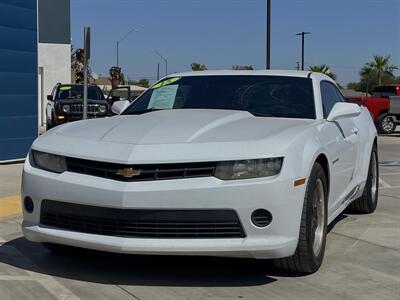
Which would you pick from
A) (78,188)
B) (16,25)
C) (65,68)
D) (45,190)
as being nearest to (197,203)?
(78,188)

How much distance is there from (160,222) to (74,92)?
51.9 feet

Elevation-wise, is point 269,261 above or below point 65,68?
below

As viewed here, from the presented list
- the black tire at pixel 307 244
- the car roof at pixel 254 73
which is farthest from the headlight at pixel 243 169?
the car roof at pixel 254 73

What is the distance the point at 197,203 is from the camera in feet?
13.5

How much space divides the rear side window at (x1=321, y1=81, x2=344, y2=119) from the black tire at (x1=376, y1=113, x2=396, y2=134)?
17.0 meters

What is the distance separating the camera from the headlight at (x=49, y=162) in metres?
4.52

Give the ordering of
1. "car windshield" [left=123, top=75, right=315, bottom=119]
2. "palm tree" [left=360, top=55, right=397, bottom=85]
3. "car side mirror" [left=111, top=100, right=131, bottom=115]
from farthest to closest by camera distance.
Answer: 1. "palm tree" [left=360, top=55, right=397, bottom=85]
2. "car side mirror" [left=111, top=100, right=131, bottom=115]
3. "car windshield" [left=123, top=75, right=315, bottom=119]

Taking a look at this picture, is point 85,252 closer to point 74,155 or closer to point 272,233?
point 74,155

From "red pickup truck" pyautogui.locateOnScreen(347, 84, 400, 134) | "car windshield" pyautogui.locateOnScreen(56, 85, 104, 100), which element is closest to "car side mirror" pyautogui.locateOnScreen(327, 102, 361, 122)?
"car windshield" pyautogui.locateOnScreen(56, 85, 104, 100)

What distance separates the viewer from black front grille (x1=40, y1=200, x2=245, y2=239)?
416 cm

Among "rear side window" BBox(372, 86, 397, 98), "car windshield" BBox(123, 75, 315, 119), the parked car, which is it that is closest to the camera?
"car windshield" BBox(123, 75, 315, 119)

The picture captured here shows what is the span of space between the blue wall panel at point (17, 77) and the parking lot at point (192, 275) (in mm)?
5801

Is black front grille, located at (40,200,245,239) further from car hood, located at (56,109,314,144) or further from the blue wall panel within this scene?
the blue wall panel

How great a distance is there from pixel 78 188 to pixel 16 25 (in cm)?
809
